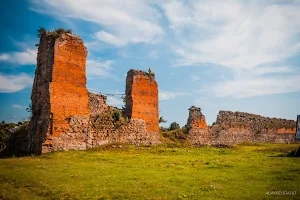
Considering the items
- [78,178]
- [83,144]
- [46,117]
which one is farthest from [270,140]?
[78,178]

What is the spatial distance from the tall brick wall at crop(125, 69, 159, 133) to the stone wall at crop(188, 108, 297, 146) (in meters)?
6.24

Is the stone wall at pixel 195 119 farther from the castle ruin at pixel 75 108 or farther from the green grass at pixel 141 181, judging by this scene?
the green grass at pixel 141 181

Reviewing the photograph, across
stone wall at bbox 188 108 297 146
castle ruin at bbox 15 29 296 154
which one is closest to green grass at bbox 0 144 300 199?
castle ruin at bbox 15 29 296 154

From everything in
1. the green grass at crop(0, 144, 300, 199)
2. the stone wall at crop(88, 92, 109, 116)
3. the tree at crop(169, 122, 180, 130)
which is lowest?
the green grass at crop(0, 144, 300, 199)

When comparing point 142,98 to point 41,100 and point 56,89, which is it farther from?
point 41,100

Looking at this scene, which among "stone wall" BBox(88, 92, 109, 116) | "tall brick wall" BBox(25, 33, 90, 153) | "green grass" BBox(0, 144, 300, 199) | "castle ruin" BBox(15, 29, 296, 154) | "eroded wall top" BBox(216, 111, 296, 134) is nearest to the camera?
"green grass" BBox(0, 144, 300, 199)

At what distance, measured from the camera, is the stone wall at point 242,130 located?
30000 millimetres

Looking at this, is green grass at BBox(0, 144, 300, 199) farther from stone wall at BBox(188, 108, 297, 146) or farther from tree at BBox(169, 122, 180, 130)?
tree at BBox(169, 122, 180, 130)

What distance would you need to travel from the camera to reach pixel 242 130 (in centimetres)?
3506

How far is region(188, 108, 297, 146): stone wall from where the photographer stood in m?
30.0

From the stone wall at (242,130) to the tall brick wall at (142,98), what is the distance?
624 centimetres

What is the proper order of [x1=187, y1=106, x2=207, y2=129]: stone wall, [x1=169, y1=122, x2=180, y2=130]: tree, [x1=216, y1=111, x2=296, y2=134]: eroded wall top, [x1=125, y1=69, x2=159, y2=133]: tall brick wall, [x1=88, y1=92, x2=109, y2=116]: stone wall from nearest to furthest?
[x1=88, y1=92, x2=109, y2=116]: stone wall, [x1=125, y1=69, x2=159, y2=133]: tall brick wall, [x1=187, y1=106, x2=207, y2=129]: stone wall, [x1=216, y1=111, x2=296, y2=134]: eroded wall top, [x1=169, y1=122, x2=180, y2=130]: tree

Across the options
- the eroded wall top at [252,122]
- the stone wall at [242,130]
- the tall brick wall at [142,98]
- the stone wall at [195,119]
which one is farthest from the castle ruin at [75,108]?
the eroded wall top at [252,122]

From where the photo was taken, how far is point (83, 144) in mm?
18672
